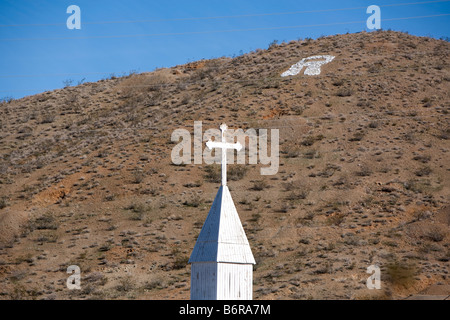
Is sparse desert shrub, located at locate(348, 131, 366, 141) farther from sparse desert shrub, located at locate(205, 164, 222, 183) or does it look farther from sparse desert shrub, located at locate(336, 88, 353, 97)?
sparse desert shrub, located at locate(205, 164, 222, 183)

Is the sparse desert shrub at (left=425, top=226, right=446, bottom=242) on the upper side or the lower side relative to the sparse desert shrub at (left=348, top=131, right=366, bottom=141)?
lower

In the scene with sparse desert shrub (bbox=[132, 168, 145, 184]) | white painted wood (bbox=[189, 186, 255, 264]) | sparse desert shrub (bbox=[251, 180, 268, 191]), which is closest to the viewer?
white painted wood (bbox=[189, 186, 255, 264])

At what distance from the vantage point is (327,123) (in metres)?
45.6

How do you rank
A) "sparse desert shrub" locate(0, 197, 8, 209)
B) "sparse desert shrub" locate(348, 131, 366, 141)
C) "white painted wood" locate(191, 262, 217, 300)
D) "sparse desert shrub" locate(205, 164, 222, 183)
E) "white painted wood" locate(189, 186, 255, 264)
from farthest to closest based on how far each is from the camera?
1. "sparse desert shrub" locate(348, 131, 366, 141)
2. "sparse desert shrub" locate(0, 197, 8, 209)
3. "sparse desert shrub" locate(205, 164, 222, 183)
4. "white painted wood" locate(189, 186, 255, 264)
5. "white painted wood" locate(191, 262, 217, 300)

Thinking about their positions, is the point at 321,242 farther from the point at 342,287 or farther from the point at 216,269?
the point at 216,269

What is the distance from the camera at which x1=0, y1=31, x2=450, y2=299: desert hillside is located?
28.4 meters

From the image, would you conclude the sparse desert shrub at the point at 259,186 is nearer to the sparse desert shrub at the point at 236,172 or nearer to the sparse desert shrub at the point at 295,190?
the sparse desert shrub at the point at 295,190

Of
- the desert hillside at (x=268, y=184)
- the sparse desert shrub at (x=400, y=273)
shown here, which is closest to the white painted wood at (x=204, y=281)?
the desert hillside at (x=268, y=184)

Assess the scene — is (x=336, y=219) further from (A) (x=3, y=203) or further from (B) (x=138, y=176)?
(A) (x=3, y=203)

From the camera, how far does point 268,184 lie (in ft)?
125

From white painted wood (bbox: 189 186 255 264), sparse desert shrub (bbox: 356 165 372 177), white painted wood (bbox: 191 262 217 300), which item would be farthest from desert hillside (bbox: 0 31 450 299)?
white painted wood (bbox: 191 262 217 300)

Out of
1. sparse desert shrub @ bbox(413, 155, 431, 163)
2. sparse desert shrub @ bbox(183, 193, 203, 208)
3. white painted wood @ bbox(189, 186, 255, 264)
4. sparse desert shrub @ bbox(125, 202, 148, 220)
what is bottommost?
white painted wood @ bbox(189, 186, 255, 264)
